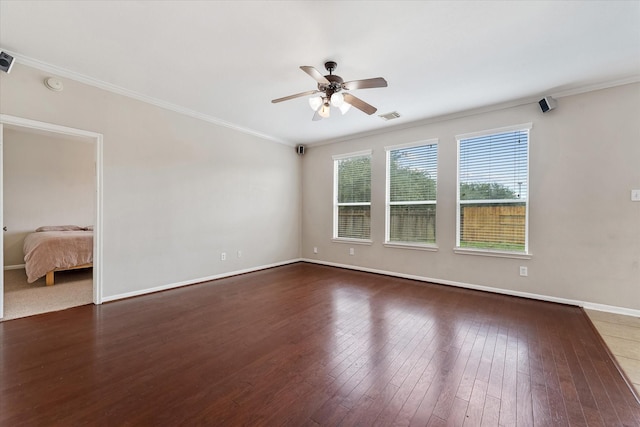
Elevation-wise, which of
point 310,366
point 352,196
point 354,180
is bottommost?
point 310,366

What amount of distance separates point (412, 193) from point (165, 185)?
4.14 metres

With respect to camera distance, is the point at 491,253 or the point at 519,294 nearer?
the point at 519,294

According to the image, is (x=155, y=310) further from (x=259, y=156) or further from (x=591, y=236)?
(x=591, y=236)

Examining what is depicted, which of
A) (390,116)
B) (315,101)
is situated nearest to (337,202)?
(390,116)

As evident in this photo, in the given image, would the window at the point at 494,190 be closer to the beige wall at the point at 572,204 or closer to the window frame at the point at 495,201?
the window frame at the point at 495,201

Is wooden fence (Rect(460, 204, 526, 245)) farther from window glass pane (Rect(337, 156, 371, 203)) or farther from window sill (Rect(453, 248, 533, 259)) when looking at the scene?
window glass pane (Rect(337, 156, 371, 203))

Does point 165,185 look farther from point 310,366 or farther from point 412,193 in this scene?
point 412,193

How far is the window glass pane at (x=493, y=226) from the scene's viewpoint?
3.83 metres

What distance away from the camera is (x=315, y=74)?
8.02 ft

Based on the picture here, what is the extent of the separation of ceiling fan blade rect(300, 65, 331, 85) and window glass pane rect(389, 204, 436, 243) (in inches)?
116

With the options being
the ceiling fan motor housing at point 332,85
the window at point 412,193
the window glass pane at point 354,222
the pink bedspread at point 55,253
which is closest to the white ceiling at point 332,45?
the ceiling fan motor housing at point 332,85

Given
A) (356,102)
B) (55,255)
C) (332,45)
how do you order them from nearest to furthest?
(332,45), (356,102), (55,255)

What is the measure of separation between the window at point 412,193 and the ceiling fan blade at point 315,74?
104 inches

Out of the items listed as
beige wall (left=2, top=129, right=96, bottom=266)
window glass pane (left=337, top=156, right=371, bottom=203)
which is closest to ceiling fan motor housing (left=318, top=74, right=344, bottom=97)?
window glass pane (left=337, top=156, right=371, bottom=203)
